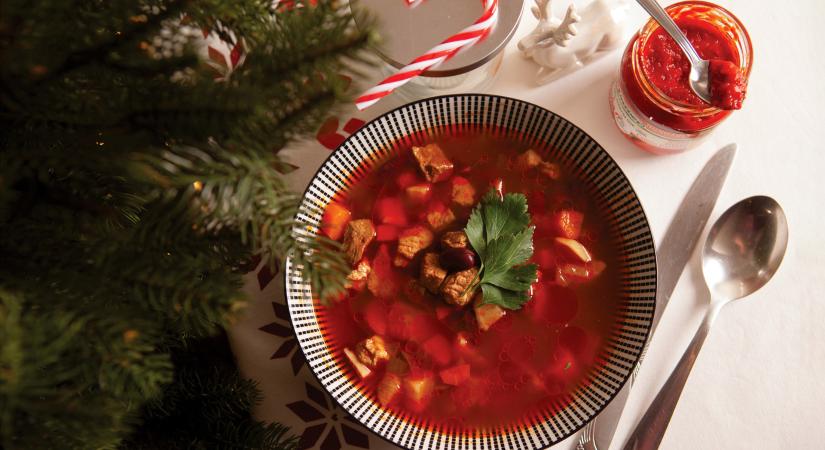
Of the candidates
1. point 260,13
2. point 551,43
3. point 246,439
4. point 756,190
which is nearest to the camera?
point 260,13

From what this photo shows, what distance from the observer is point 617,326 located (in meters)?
1.26

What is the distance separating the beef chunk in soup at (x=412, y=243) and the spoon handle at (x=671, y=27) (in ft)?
1.95

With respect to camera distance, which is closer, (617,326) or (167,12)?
(167,12)

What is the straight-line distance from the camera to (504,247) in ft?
3.94

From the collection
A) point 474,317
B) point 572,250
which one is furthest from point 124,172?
point 572,250

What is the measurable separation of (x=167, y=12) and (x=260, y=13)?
95 millimetres

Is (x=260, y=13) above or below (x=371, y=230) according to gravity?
above

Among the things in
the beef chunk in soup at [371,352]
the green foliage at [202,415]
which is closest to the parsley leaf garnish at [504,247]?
the beef chunk in soup at [371,352]

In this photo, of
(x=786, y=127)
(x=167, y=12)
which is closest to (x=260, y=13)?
(x=167, y=12)

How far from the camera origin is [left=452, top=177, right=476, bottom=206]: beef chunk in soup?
133 centimetres

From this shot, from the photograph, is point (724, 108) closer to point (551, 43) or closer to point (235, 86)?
point (551, 43)

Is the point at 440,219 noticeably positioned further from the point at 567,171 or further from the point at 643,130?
the point at 643,130

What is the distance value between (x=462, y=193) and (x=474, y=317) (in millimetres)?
261

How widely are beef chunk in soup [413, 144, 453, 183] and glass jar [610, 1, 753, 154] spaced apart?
38 cm
